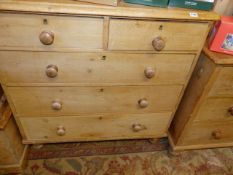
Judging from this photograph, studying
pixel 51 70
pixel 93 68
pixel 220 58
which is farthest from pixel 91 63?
pixel 220 58

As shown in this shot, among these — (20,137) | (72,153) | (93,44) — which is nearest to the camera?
(93,44)

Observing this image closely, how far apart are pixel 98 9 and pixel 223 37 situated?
0.66 m

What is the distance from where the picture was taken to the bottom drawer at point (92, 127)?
1.15 metres

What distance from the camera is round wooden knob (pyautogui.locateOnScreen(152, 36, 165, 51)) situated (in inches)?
33.9

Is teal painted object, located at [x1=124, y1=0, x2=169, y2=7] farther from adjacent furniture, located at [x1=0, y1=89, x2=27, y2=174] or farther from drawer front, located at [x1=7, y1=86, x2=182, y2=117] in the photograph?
adjacent furniture, located at [x1=0, y1=89, x2=27, y2=174]

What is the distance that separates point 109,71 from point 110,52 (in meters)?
0.11

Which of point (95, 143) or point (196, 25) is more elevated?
point (196, 25)

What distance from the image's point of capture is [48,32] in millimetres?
794

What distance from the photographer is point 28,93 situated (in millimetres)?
993

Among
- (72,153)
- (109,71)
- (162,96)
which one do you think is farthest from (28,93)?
(162,96)

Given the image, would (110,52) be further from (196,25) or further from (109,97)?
(196,25)

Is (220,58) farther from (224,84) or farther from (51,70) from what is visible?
(51,70)

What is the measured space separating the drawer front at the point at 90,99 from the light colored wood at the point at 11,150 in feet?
0.43

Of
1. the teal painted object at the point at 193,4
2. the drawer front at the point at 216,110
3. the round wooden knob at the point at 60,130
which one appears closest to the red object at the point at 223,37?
the teal painted object at the point at 193,4
